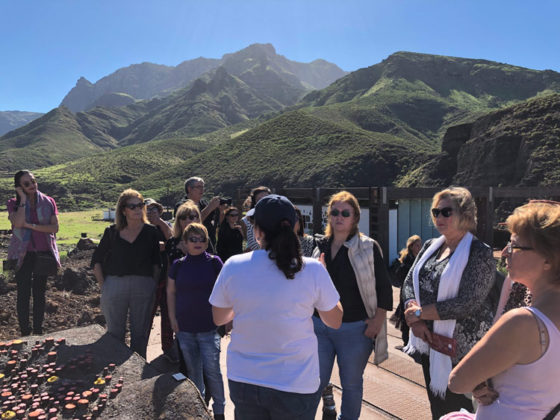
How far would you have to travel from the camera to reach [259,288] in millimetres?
1860

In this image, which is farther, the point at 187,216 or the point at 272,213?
the point at 187,216

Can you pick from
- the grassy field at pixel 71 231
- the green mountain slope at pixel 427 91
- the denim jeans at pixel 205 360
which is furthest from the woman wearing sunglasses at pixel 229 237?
the green mountain slope at pixel 427 91

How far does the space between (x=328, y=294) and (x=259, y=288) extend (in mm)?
325

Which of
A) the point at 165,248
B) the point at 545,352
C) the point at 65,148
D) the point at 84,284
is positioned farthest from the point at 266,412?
the point at 65,148

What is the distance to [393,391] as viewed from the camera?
12.2 feet

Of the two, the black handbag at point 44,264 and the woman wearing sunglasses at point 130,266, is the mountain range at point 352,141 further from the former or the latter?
the black handbag at point 44,264

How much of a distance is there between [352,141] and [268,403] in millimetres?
55747

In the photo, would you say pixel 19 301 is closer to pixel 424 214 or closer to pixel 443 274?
pixel 443 274

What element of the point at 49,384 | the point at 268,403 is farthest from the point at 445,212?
the point at 49,384

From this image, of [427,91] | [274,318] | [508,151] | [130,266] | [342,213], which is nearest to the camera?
[274,318]

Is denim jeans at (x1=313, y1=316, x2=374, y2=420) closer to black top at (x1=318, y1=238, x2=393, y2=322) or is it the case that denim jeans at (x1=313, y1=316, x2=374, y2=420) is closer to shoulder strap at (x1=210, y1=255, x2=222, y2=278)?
black top at (x1=318, y1=238, x2=393, y2=322)

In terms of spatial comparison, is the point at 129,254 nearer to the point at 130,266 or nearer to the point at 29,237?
the point at 130,266

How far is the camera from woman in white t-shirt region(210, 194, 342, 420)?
1.85m

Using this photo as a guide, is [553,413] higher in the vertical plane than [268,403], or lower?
higher
